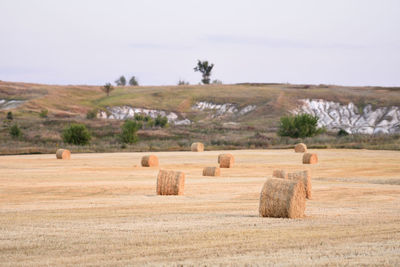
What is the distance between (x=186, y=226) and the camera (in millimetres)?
14266

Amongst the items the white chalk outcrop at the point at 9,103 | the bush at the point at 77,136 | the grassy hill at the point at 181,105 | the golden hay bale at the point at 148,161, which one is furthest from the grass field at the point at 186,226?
the white chalk outcrop at the point at 9,103

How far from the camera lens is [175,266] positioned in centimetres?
955

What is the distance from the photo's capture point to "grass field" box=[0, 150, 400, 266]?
10414 mm

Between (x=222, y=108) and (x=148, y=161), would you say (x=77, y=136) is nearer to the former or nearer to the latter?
(x=148, y=161)

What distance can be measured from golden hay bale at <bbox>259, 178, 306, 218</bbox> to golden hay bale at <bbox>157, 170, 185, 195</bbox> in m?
7.87

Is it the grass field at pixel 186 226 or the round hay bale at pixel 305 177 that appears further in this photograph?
the round hay bale at pixel 305 177

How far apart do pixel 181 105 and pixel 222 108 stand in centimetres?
956

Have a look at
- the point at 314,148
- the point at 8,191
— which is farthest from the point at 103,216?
the point at 314,148

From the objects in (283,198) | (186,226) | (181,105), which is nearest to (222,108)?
(181,105)

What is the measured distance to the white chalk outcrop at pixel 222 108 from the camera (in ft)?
481

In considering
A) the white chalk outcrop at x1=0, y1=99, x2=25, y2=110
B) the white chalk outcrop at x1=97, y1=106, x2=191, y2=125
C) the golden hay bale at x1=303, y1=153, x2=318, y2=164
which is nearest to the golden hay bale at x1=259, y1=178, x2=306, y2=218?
the golden hay bale at x1=303, y1=153, x2=318, y2=164

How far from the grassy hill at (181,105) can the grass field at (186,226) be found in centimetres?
4686

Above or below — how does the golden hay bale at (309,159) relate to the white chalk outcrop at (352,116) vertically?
above

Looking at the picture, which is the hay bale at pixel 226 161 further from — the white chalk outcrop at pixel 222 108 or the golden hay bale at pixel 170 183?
the white chalk outcrop at pixel 222 108
